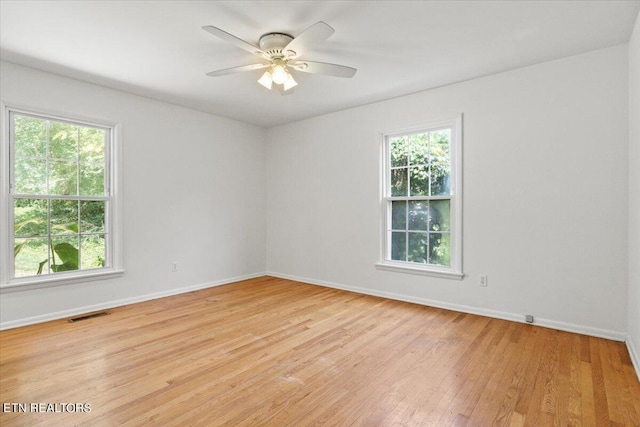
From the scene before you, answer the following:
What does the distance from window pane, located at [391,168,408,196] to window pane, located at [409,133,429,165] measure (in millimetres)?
196

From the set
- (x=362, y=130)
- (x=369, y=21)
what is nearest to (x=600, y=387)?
(x=369, y=21)

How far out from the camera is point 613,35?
109 inches

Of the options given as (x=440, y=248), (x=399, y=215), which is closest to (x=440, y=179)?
(x=399, y=215)

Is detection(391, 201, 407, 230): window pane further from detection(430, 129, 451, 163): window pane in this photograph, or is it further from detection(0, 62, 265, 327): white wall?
detection(0, 62, 265, 327): white wall

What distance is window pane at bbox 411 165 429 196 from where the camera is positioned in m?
4.14

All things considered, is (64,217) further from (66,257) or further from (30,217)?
(66,257)

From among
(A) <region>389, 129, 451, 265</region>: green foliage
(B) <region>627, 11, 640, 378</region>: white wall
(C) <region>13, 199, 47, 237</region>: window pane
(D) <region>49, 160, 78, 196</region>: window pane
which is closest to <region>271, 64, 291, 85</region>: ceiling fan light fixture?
(A) <region>389, 129, 451, 265</region>: green foliage

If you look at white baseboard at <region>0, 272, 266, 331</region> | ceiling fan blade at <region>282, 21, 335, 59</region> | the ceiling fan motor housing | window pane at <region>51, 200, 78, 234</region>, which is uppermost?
the ceiling fan motor housing

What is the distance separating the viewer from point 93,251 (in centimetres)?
394

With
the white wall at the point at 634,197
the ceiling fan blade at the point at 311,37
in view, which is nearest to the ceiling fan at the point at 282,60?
the ceiling fan blade at the point at 311,37

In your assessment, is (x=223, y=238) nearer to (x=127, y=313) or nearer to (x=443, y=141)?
(x=127, y=313)

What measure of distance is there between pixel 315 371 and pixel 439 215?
2.49 m

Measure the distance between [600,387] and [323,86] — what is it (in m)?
3.66

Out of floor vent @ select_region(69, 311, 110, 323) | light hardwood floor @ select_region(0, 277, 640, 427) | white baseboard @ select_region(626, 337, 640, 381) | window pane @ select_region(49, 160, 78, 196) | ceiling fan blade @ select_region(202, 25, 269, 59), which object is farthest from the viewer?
window pane @ select_region(49, 160, 78, 196)
